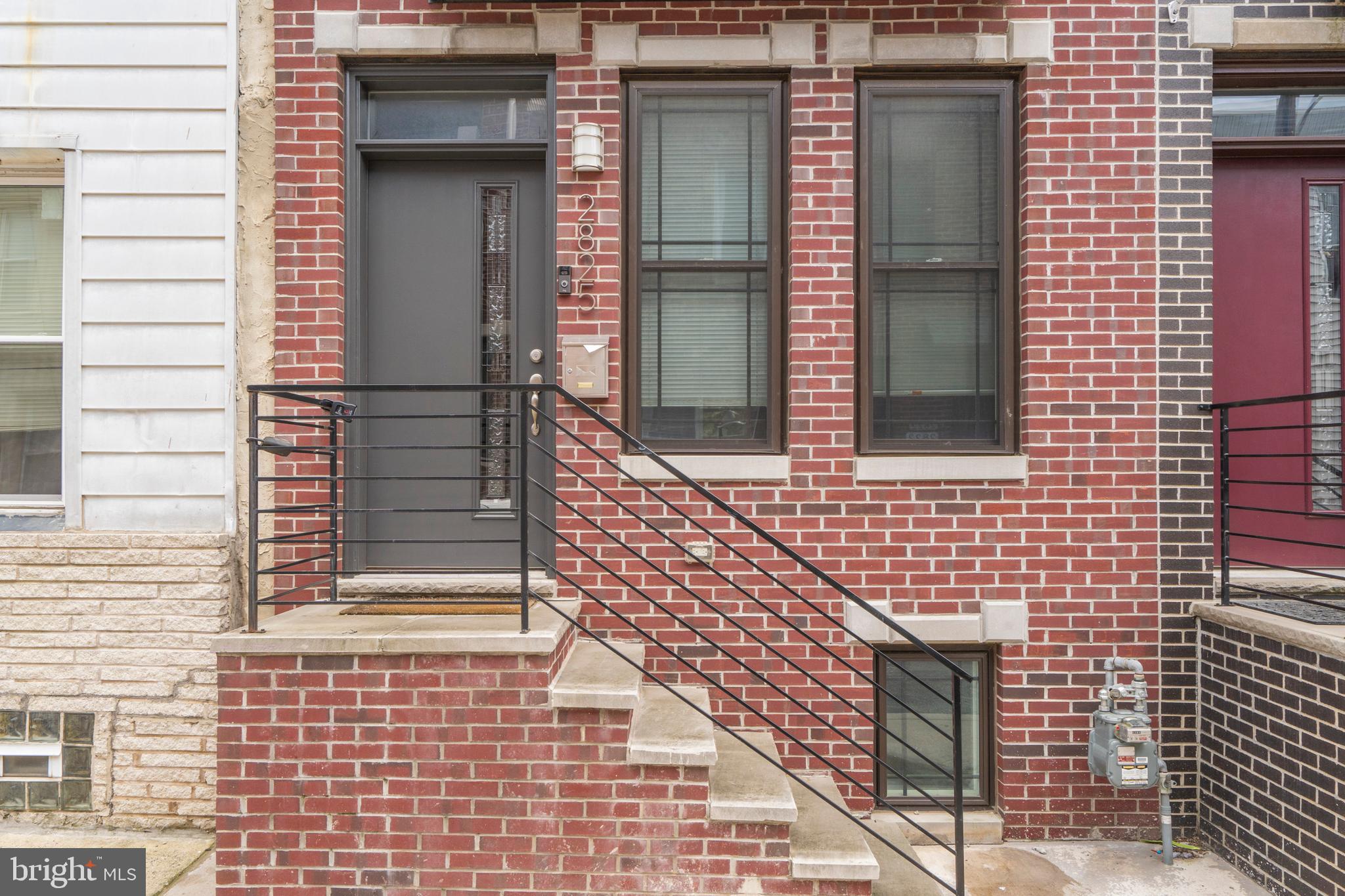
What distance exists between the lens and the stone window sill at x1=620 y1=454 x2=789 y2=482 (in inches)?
161

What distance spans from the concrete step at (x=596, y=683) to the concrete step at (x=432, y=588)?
0.54 m

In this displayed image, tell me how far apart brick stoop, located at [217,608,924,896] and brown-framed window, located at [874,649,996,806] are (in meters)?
1.13

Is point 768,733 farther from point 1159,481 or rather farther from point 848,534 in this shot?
point 1159,481

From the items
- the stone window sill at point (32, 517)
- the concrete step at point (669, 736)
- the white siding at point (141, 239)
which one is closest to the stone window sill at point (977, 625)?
the concrete step at point (669, 736)

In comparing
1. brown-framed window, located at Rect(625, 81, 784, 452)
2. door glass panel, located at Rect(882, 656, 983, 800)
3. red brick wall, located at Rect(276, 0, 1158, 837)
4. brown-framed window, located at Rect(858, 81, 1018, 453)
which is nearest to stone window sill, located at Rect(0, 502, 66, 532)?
red brick wall, located at Rect(276, 0, 1158, 837)

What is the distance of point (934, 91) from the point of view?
425 cm

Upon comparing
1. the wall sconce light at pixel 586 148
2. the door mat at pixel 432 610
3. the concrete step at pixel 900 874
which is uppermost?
the wall sconce light at pixel 586 148

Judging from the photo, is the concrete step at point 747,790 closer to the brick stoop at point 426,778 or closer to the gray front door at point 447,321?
the brick stoop at point 426,778

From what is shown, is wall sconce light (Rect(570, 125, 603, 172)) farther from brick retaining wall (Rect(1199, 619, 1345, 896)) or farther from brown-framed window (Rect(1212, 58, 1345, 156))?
brick retaining wall (Rect(1199, 619, 1345, 896))

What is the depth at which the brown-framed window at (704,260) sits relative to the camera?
4270mm

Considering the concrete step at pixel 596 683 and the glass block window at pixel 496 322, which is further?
the glass block window at pixel 496 322

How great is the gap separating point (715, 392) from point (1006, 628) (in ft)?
6.25

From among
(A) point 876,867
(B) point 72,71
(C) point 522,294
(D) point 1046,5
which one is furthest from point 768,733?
(B) point 72,71

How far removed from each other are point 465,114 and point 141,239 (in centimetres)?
176
